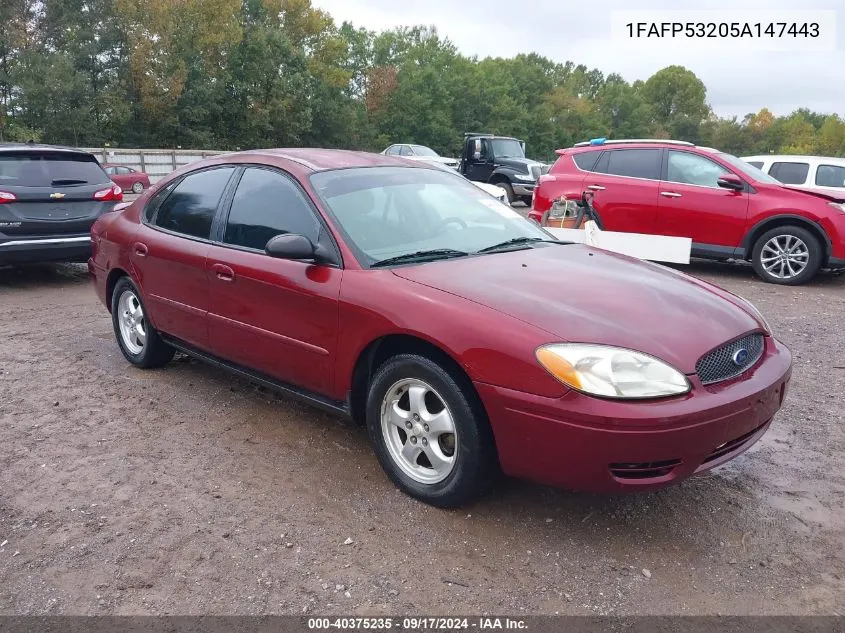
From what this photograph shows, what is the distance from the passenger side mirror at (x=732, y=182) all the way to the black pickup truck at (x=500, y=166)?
35.3 feet

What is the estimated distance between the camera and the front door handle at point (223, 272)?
395cm

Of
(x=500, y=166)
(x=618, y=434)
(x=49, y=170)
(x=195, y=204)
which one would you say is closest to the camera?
(x=618, y=434)

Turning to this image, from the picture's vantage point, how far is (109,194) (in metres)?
8.50

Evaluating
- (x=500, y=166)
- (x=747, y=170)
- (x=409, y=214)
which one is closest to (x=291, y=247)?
(x=409, y=214)

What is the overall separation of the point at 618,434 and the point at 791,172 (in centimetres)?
1050

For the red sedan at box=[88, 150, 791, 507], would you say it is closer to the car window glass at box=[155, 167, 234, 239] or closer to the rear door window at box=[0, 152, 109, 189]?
the car window glass at box=[155, 167, 234, 239]

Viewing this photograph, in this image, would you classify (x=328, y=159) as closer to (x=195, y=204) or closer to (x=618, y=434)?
(x=195, y=204)

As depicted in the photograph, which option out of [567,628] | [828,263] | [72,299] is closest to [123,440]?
[567,628]

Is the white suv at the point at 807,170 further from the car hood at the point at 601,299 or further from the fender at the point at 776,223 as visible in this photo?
the car hood at the point at 601,299

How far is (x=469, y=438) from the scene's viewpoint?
9.50 ft

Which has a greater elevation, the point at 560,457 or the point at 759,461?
the point at 560,457

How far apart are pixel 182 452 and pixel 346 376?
1.08 m

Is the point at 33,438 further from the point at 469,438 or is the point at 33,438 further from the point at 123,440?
the point at 469,438

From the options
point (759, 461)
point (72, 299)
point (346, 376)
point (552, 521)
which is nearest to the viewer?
point (552, 521)
